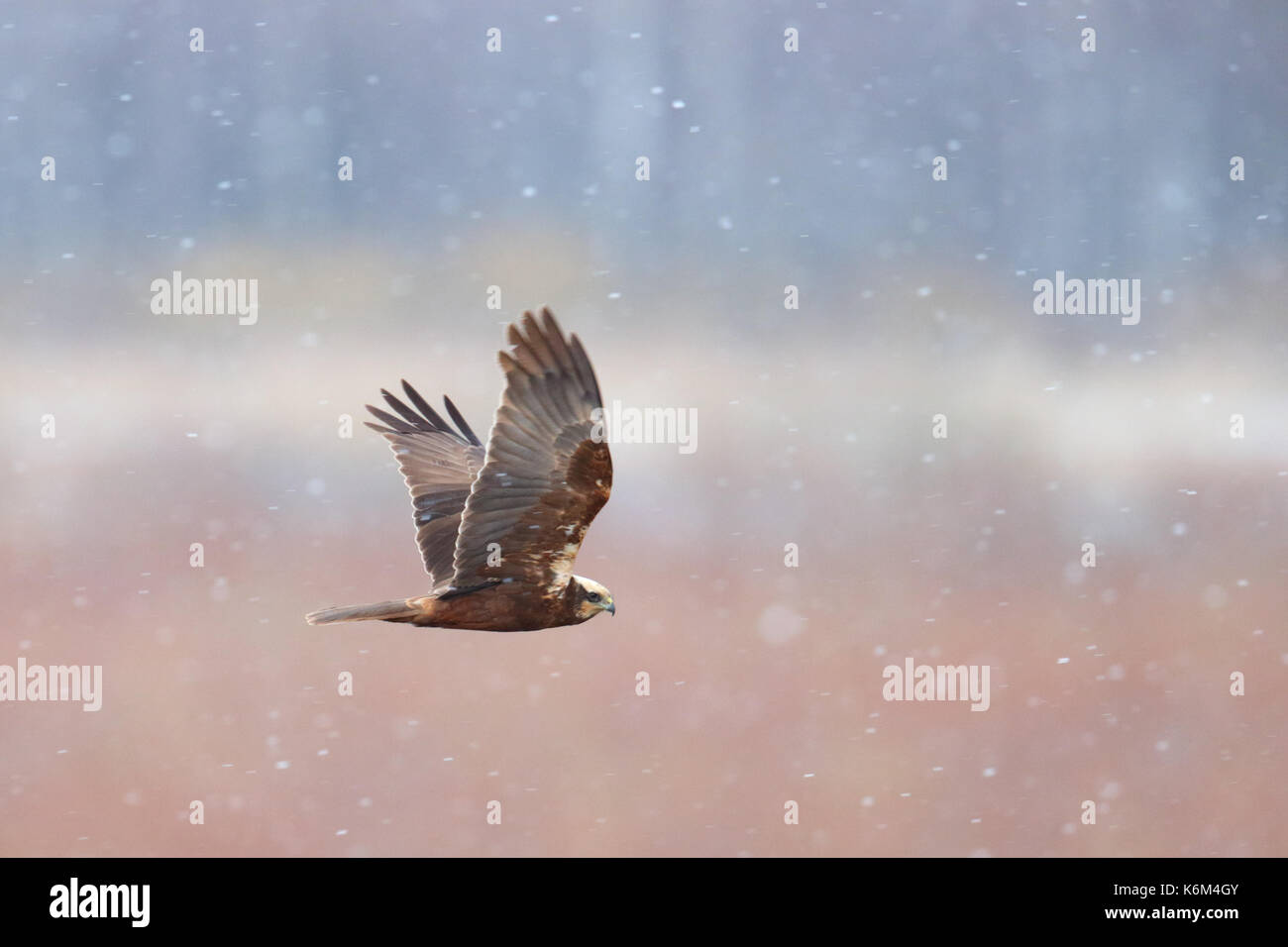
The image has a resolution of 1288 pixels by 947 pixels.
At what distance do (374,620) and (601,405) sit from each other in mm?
853

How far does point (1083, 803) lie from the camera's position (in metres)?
4.25

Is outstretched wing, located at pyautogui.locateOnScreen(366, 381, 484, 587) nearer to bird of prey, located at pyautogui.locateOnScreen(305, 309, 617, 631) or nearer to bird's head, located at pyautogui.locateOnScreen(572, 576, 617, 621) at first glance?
bird of prey, located at pyautogui.locateOnScreen(305, 309, 617, 631)

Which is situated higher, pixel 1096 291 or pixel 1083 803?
pixel 1096 291

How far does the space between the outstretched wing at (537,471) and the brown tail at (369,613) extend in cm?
16

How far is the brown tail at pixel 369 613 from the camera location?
2668mm

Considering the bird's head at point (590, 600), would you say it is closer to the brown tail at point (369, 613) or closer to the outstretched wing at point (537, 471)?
the outstretched wing at point (537, 471)

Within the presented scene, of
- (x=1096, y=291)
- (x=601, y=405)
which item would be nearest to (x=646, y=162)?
(x=601, y=405)

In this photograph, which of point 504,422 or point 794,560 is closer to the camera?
point 504,422

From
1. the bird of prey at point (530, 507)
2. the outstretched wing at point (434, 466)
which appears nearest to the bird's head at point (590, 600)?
the bird of prey at point (530, 507)

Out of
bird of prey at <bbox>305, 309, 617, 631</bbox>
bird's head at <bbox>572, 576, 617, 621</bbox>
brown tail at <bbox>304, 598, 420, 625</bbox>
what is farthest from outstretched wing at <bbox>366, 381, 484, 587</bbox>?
bird's head at <bbox>572, 576, 617, 621</bbox>

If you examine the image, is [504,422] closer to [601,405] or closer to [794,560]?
[601,405]

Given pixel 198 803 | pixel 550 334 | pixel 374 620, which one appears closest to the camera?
pixel 550 334

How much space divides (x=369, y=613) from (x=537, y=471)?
23.6 inches

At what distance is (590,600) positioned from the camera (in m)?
2.93
